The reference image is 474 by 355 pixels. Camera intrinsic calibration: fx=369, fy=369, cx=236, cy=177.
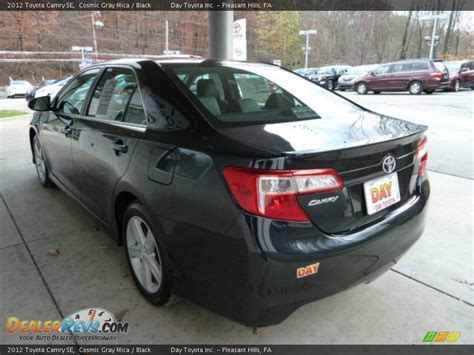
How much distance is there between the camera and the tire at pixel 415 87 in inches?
672

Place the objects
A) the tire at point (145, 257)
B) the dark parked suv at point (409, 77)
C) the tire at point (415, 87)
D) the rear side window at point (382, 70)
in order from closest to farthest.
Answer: the tire at point (145, 257)
the dark parked suv at point (409, 77)
the tire at point (415, 87)
the rear side window at point (382, 70)

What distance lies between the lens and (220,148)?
5.68 feet

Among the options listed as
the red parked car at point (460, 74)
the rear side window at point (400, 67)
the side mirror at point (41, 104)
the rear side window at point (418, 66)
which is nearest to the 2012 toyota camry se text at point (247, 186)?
the side mirror at point (41, 104)

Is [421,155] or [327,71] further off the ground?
[327,71]

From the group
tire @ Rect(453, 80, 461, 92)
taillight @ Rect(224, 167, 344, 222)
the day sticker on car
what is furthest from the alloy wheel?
tire @ Rect(453, 80, 461, 92)

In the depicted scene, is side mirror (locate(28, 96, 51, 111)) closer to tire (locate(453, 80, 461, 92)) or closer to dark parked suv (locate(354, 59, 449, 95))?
dark parked suv (locate(354, 59, 449, 95))

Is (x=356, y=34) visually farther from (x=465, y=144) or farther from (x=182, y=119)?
(x=182, y=119)

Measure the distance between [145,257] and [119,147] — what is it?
28.9 inches

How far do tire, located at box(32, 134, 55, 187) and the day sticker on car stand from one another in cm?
376

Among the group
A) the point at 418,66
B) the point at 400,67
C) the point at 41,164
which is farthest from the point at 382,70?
the point at 41,164

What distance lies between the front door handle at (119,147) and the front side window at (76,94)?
97 cm

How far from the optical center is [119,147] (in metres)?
2.41

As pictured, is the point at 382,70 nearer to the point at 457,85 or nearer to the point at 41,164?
the point at 457,85

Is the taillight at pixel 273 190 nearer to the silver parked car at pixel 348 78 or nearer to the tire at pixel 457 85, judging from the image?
the tire at pixel 457 85
